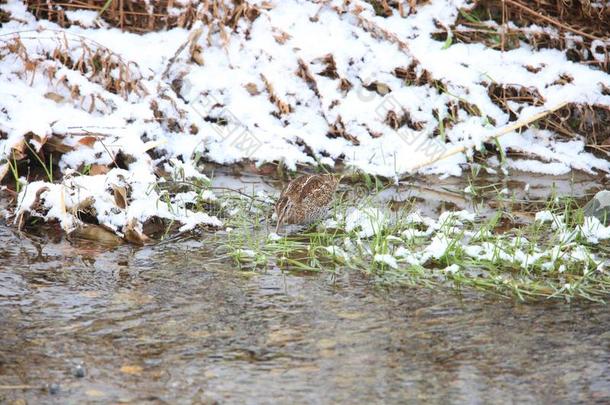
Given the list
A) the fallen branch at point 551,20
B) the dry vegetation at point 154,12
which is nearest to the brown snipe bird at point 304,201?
the dry vegetation at point 154,12

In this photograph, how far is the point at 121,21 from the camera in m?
9.07

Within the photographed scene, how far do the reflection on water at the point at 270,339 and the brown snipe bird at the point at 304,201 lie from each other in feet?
2.35

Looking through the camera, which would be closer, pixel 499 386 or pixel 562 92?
pixel 499 386

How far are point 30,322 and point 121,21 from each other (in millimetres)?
4528

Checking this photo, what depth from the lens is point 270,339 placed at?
16.7 ft

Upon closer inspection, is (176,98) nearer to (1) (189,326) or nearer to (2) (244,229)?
(2) (244,229)

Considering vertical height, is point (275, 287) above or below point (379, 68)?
below

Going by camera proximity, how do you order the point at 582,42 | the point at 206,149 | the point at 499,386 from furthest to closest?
the point at 582,42, the point at 206,149, the point at 499,386

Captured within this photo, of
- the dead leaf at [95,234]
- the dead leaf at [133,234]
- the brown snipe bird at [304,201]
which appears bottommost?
the dead leaf at [95,234]

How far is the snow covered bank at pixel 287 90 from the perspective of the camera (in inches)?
321

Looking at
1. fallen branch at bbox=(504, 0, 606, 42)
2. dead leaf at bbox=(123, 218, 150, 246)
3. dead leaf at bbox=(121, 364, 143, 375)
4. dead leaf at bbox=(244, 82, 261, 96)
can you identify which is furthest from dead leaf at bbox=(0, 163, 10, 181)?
fallen branch at bbox=(504, 0, 606, 42)

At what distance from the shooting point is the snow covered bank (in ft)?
26.7

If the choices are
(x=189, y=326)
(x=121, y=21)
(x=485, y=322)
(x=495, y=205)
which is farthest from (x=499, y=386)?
(x=121, y=21)

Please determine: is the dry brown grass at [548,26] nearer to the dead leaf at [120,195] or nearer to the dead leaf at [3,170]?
the dead leaf at [120,195]
